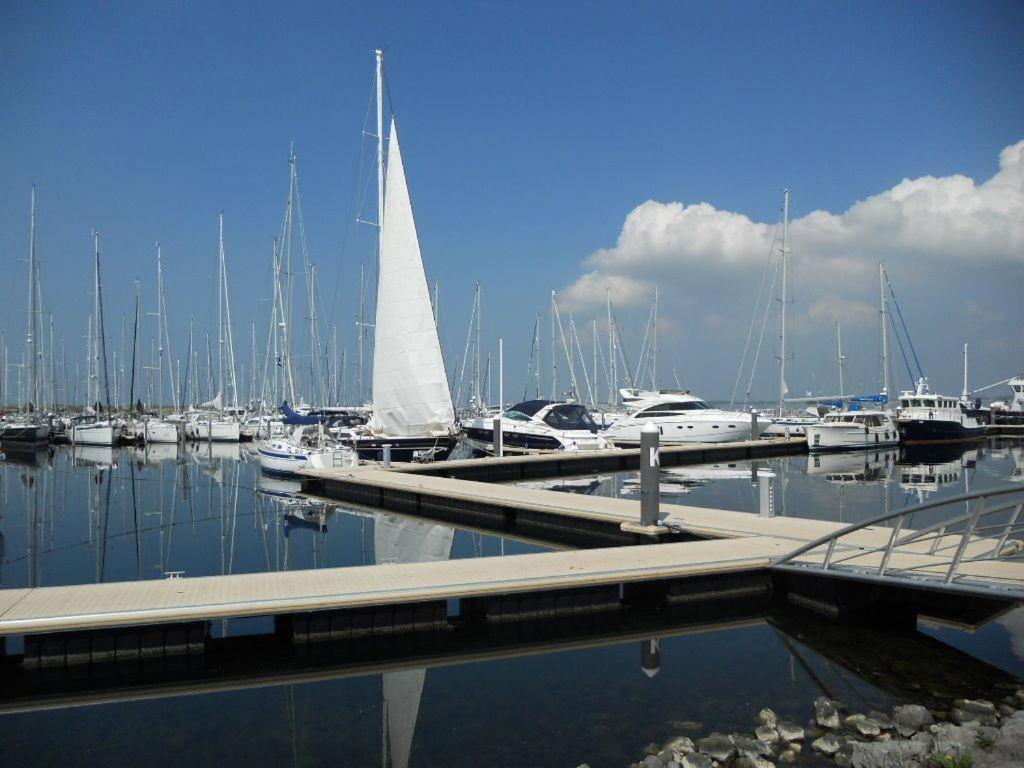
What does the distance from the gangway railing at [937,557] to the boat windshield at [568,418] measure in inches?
955

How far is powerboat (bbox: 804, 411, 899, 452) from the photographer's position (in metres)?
43.9

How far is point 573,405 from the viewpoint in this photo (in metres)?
38.4

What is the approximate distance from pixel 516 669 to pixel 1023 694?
5.51 metres

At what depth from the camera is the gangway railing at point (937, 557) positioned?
26.9ft

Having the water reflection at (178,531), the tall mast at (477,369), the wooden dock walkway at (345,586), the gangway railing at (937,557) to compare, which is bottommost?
the water reflection at (178,531)

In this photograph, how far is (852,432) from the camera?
44812 mm

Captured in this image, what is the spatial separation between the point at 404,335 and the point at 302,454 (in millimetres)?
6614

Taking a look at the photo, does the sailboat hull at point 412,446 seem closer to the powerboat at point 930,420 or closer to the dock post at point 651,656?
the dock post at point 651,656

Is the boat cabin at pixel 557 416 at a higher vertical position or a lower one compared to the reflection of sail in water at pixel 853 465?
higher

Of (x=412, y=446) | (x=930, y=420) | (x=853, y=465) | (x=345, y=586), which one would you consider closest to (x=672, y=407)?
(x=853, y=465)

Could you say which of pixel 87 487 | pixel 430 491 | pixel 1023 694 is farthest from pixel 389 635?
pixel 87 487

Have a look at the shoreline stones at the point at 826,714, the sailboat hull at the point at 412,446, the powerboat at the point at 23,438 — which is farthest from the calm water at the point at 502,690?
the powerboat at the point at 23,438

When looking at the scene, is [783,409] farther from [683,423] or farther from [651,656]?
[651,656]

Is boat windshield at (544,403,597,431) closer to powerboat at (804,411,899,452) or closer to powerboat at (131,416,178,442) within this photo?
powerboat at (804,411,899,452)
